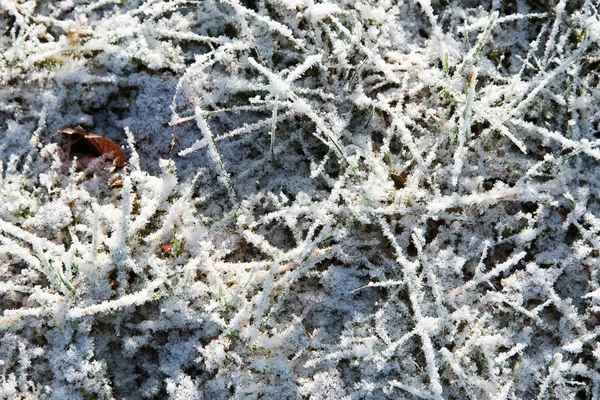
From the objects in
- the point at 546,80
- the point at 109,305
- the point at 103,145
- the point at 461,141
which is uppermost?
the point at 546,80

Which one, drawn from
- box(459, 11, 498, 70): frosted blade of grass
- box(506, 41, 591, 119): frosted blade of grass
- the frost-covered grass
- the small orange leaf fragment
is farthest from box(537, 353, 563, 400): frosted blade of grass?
the small orange leaf fragment

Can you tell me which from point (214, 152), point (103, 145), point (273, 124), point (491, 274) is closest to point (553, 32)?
point (491, 274)

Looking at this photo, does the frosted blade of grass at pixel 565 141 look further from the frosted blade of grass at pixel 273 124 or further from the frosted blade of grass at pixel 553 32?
the frosted blade of grass at pixel 273 124

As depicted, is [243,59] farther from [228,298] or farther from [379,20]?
[228,298]

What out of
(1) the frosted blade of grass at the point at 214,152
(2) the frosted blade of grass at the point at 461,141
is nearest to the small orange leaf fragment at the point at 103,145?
(1) the frosted blade of grass at the point at 214,152

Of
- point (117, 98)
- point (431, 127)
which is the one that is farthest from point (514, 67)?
point (117, 98)

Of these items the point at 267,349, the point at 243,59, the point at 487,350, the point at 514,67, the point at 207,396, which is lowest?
the point at 207,396

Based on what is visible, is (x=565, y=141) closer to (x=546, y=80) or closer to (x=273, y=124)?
(x=546, y=80)

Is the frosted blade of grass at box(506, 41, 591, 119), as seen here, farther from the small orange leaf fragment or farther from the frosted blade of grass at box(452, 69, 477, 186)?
the small orange leaf fragment

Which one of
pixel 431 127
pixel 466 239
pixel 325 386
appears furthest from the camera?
pixel 431 127
